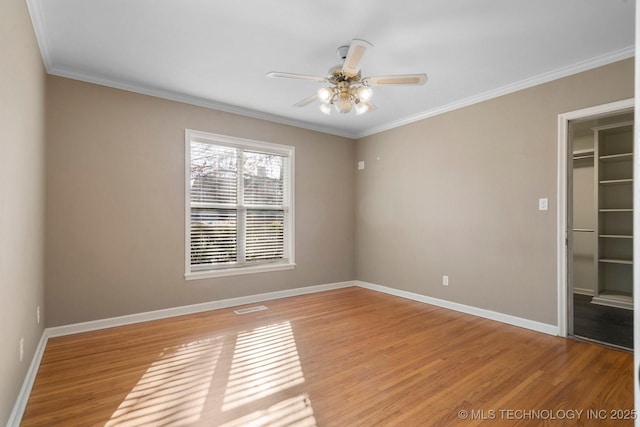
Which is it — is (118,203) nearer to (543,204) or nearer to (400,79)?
(400,79)

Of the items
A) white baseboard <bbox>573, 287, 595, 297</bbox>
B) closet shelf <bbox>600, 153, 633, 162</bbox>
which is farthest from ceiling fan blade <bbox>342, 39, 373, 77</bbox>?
white baseboard <bbox>573, 287, 595, 297</bbox>

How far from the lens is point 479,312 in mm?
3828

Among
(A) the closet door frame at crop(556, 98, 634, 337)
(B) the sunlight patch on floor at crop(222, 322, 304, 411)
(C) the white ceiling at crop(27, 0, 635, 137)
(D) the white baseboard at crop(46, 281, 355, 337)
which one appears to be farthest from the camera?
(D) the white baseboard at crop(46, 281, 355, 337)

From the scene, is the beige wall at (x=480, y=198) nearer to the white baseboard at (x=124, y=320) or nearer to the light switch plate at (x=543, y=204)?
the light switch plate at (x=543, y=204)

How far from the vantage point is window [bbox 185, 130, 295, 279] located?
4.07 metres

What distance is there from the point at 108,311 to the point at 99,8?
9.21ft

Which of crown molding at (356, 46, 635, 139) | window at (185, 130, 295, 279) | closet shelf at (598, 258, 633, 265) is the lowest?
closet shelf at (598, 258, 633, 265)

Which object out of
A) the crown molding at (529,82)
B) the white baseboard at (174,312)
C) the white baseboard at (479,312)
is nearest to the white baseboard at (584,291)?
the white baseboard at (479,312)

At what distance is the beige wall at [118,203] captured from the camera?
3.21 meters

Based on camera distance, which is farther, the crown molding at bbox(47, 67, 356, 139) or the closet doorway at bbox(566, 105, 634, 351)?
the closet doorway at bbox(566, 105, 634, 351)

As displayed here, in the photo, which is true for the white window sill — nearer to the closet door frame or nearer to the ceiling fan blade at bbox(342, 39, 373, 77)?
the ceiling fan blade at bbox(342, 39, 373, 77)

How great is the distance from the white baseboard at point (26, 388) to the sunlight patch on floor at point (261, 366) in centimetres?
111

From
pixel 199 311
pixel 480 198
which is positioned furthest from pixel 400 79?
pixel 199 311

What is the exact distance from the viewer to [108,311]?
3.44m
